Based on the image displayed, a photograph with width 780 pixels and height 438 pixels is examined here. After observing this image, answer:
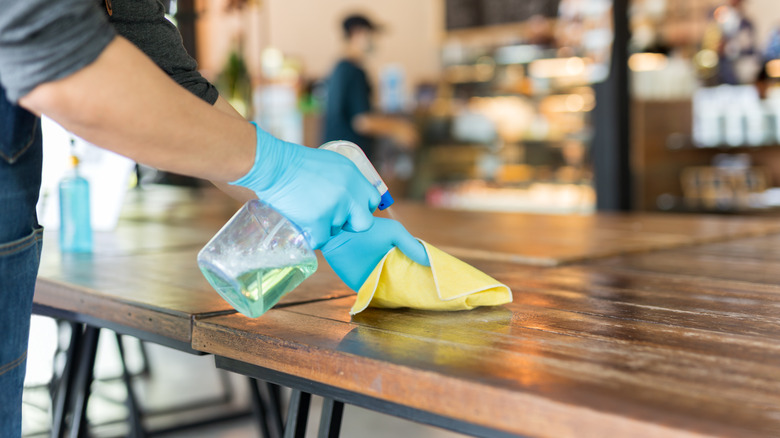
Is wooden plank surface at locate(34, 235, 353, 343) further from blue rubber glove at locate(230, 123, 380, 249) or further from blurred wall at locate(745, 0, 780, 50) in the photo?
blurred wall at locate(745, 0, 780, 50)

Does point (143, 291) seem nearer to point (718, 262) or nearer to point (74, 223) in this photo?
point (74, 223)

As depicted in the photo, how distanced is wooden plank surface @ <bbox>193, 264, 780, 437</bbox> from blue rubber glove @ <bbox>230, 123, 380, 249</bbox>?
0.12 m

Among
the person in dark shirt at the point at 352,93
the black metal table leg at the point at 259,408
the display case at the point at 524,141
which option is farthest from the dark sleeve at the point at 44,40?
the display case at the point at 524,141

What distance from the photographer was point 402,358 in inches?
28.9

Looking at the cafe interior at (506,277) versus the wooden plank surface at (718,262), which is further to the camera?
the wooden plank surface at (718,262)

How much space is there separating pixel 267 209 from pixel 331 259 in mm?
145

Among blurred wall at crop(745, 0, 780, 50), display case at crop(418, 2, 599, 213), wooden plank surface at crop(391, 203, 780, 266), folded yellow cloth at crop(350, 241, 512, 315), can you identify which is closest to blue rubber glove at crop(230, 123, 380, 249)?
folded yellow cloth at crop(350, 241, 512, 315)

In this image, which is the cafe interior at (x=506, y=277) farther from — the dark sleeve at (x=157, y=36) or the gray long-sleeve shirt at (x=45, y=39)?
the gray long-sleeve shirt at (x=45, y=39)

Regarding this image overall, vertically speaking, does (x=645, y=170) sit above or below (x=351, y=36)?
below

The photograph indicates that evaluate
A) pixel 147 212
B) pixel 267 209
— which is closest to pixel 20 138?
pixel 267 209

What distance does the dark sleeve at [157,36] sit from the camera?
1.04 metres

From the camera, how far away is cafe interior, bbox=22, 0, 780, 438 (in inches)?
27.0

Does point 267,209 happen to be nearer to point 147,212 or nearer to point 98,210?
point 98,210

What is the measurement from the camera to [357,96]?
407 cm
